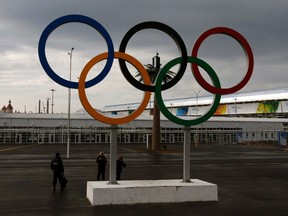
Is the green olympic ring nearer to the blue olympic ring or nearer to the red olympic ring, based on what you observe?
the red olympic ring

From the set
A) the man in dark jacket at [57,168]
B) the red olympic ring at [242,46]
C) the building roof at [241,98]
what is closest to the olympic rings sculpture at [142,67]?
the red olympic ring at [242,46]

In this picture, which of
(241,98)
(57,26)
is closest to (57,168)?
(57,26)

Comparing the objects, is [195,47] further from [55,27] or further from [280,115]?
[280,115]

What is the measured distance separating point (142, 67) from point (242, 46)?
4.49 m

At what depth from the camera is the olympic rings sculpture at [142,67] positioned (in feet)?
43.0

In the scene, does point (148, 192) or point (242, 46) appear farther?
point (242, 46)

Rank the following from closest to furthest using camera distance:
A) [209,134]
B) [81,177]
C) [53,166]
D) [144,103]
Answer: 1. [144,103]
2. [53,166]
3. [81,177]
4. [209,134]

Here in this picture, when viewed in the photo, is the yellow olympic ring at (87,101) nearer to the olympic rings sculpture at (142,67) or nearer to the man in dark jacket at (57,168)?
the olympic rings sculpture at (142,67)

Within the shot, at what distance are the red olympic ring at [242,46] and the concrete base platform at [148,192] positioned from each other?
4.07 meters

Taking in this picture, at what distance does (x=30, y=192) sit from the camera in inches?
563

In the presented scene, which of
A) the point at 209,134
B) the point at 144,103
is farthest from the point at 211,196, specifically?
the point at 209,134

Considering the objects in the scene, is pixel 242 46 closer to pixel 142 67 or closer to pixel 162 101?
pixel 162 101

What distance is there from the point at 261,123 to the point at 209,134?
13.7m

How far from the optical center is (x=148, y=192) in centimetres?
1248
